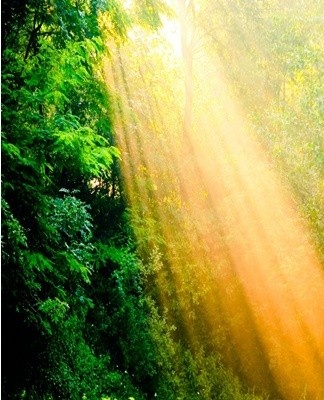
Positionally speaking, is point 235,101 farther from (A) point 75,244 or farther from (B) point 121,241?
(A) point 75,244

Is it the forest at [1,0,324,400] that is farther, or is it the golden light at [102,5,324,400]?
the golden light at [102,5,324,400]

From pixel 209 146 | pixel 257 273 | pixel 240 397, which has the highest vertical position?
pixel 209 146

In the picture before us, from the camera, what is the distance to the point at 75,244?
8703 mm

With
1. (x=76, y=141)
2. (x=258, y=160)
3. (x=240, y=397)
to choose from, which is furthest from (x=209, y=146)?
(x=76, y=141)

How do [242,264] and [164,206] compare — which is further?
[164,206]

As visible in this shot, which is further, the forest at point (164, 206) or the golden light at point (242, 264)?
the golden light at point (242, 264)

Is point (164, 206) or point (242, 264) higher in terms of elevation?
point (164, 206)

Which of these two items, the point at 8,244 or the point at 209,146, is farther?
the point at 209,146

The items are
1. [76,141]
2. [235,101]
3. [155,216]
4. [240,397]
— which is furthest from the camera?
[235,101]

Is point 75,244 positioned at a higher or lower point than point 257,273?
higher

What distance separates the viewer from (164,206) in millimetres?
13203

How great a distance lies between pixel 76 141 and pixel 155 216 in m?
6.63

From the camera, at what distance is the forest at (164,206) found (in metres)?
7.12

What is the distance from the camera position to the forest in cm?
712
